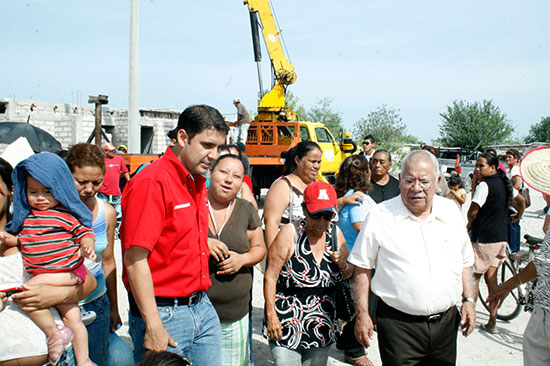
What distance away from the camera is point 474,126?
46344 mm

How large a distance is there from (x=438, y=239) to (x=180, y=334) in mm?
1629

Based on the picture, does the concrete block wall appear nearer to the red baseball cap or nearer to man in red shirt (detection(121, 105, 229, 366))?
the red baseball cap

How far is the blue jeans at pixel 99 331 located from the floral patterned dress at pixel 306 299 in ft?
3.33

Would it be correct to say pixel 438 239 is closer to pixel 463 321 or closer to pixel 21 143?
pixel 463 321

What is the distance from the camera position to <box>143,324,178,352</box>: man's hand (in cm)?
211

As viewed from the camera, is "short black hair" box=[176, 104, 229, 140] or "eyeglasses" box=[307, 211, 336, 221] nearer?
"short black hair" box=[176, 104, 229, 140]

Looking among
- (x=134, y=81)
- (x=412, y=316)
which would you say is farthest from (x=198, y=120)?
(x=134, y=81)

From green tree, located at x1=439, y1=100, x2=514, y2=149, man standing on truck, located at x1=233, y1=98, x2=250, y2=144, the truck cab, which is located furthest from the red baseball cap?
A: green tree, located at x1=439, y1=100, x2=514, y2=149

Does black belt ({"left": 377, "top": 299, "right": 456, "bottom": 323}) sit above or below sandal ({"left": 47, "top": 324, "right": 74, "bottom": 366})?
below

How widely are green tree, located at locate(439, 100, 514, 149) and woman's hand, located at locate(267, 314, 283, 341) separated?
47.2m

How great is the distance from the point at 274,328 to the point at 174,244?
104 cm

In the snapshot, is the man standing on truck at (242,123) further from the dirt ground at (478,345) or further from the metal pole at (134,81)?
the dirt ground at (478,345)

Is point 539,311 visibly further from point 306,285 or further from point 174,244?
point 174,244

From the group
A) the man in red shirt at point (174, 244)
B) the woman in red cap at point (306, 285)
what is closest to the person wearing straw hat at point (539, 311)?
the woman in red cap at point (306, 285)
